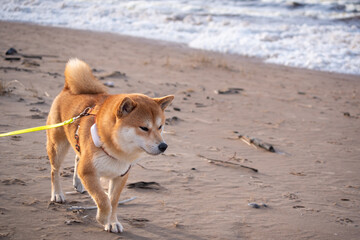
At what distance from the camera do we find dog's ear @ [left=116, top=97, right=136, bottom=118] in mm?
3213

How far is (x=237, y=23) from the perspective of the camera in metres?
19.1

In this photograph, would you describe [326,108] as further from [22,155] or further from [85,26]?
[85,26]

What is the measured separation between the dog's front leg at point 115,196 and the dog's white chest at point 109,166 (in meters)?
0.09

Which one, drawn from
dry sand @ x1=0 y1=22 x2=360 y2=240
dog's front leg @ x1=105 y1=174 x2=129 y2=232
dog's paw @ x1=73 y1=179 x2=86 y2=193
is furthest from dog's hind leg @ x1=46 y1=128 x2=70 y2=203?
dog's front leg @ x1=105 y1=174 x2=129 y2=232


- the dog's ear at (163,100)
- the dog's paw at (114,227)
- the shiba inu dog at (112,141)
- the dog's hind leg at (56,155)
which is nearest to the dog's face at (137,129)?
the shiba inu dog at (112,141)

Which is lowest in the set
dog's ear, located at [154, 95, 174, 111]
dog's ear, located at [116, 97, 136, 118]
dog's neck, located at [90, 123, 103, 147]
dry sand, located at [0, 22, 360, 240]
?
dry sand, located at [0, 22, 360, 240]

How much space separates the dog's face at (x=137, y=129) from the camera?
3.26 meters

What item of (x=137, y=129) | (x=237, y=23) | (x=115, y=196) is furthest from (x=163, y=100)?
(x=237, y=23)

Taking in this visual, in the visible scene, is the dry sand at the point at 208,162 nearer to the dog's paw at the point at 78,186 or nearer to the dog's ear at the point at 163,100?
the dog's paw at the point at 78,186

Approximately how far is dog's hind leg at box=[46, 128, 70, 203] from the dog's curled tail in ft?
1.47

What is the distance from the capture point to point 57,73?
827 cm

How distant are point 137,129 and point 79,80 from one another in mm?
999

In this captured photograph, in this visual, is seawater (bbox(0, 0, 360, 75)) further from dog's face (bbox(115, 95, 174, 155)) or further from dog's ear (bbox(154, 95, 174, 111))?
dog's face (bbox(115, 95, 174, 155))

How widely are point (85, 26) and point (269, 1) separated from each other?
1300 centimetres
